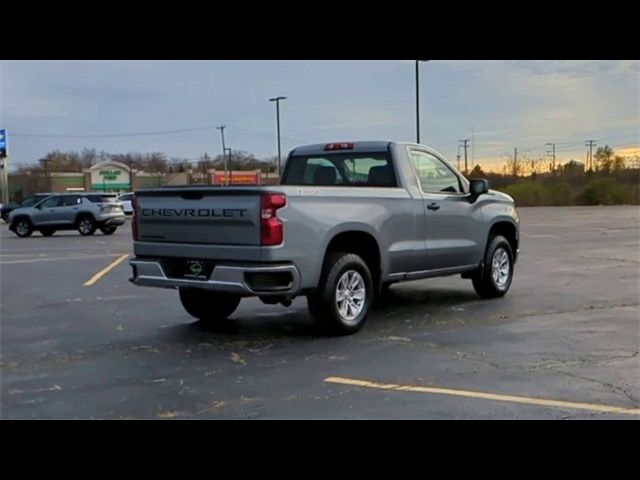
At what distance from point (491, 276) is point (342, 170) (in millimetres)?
2710

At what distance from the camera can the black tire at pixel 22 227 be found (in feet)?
91.3

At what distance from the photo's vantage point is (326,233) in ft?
23.5

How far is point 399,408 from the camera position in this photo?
16.1 feet

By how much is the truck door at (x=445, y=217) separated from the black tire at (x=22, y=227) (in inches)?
898

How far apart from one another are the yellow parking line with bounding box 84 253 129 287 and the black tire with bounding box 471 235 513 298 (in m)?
6.57

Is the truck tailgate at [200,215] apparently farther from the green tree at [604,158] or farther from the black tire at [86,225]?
the green tree at [604,158]

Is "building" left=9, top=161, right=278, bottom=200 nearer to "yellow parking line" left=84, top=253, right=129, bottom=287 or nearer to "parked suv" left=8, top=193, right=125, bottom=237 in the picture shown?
"parked suv" left=8, top=193, right=125, bottom=237

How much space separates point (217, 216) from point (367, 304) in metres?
1.97

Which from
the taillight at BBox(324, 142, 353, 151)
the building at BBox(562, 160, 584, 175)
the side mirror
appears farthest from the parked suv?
the building at BBox(562, 160, 584, 175)

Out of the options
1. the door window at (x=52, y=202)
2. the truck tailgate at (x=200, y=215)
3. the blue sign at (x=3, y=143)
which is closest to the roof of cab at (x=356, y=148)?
the truck tailgate at (x=200, y=215)

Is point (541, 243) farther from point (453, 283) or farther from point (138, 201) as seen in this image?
point (138, 201)

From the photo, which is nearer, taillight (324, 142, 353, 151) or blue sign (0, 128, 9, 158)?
taillight (324, 142, 353, 151)

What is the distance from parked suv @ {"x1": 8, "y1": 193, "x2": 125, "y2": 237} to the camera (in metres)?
27.4

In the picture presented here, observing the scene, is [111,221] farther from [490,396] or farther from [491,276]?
[490,396]
